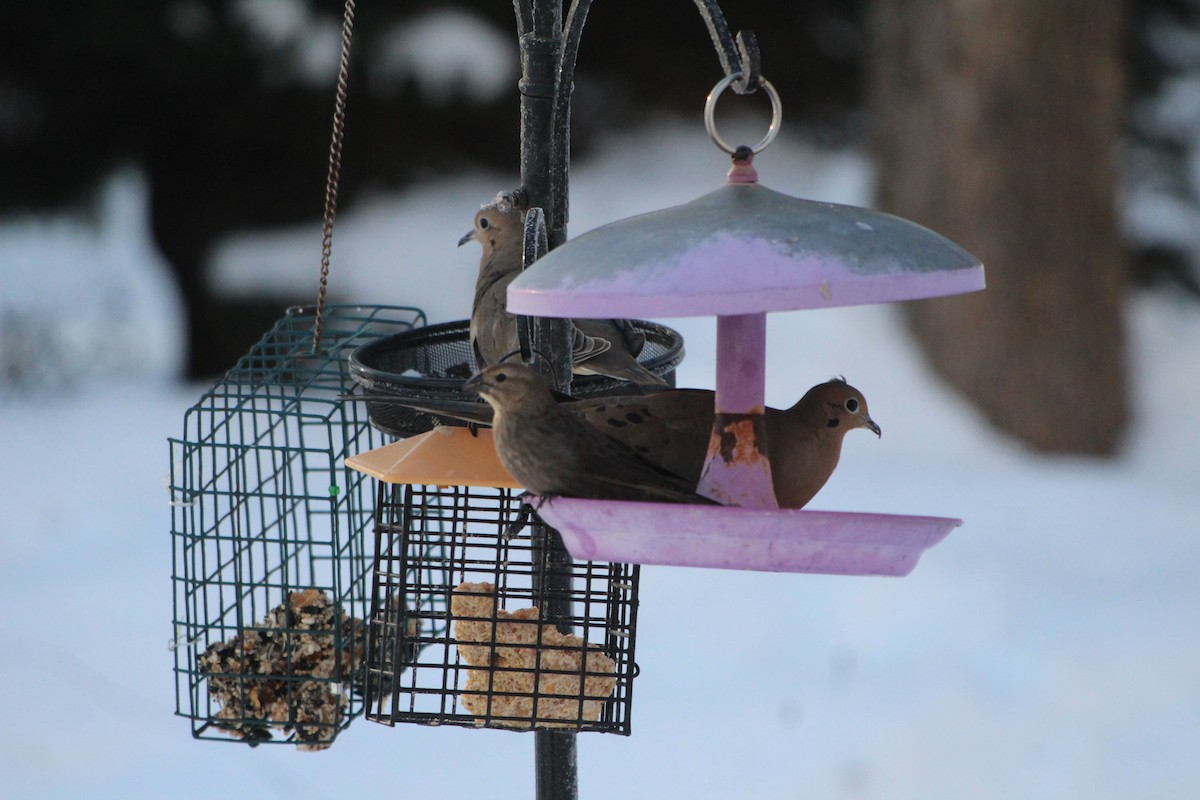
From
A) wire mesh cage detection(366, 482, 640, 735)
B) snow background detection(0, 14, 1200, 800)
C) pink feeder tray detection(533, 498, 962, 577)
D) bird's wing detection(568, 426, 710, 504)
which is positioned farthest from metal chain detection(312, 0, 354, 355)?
snow background detection(0, 14, 1200, 800)

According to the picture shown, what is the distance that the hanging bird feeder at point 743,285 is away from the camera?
2.01 metres

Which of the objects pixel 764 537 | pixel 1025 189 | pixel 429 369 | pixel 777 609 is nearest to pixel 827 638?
pixel 777 609

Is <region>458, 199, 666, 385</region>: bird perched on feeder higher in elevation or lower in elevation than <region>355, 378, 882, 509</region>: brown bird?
higher

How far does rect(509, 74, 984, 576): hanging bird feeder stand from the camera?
2010 mm

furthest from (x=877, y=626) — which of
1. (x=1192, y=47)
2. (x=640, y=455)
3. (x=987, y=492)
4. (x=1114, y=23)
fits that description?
(x=1192, y=47)

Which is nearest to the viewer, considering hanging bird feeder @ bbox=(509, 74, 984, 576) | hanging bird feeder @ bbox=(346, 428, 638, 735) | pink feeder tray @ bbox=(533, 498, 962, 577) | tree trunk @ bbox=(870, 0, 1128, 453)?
hanging bird feeder @ bbox=(509, 74, 984, 576)

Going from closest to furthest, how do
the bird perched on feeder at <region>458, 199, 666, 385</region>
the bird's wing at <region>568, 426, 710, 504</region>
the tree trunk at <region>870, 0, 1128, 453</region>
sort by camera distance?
the bird's wing at <region>568, 426, 710, 504</region> < the bird perched on feeder at <region>458, 199, 666, 385</region> < the tree trunk at <region>870, 0, 1128, 453</region>

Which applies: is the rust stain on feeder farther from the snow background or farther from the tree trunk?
the tree trunk

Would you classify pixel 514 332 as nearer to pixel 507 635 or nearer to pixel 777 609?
pixel 507 635

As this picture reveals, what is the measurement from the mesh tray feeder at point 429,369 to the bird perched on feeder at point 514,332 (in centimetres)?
4

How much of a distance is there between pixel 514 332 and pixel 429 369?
46 cm

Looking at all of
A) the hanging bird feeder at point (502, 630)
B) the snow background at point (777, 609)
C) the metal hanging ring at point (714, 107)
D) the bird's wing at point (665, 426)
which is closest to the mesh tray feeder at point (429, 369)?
the hanging bird feeder at point (502, 630)

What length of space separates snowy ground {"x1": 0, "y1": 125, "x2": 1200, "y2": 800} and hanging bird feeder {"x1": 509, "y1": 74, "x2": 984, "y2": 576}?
3589 mm

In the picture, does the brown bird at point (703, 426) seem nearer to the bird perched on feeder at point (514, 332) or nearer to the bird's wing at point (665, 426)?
the bird's wing at point (665, 426)
